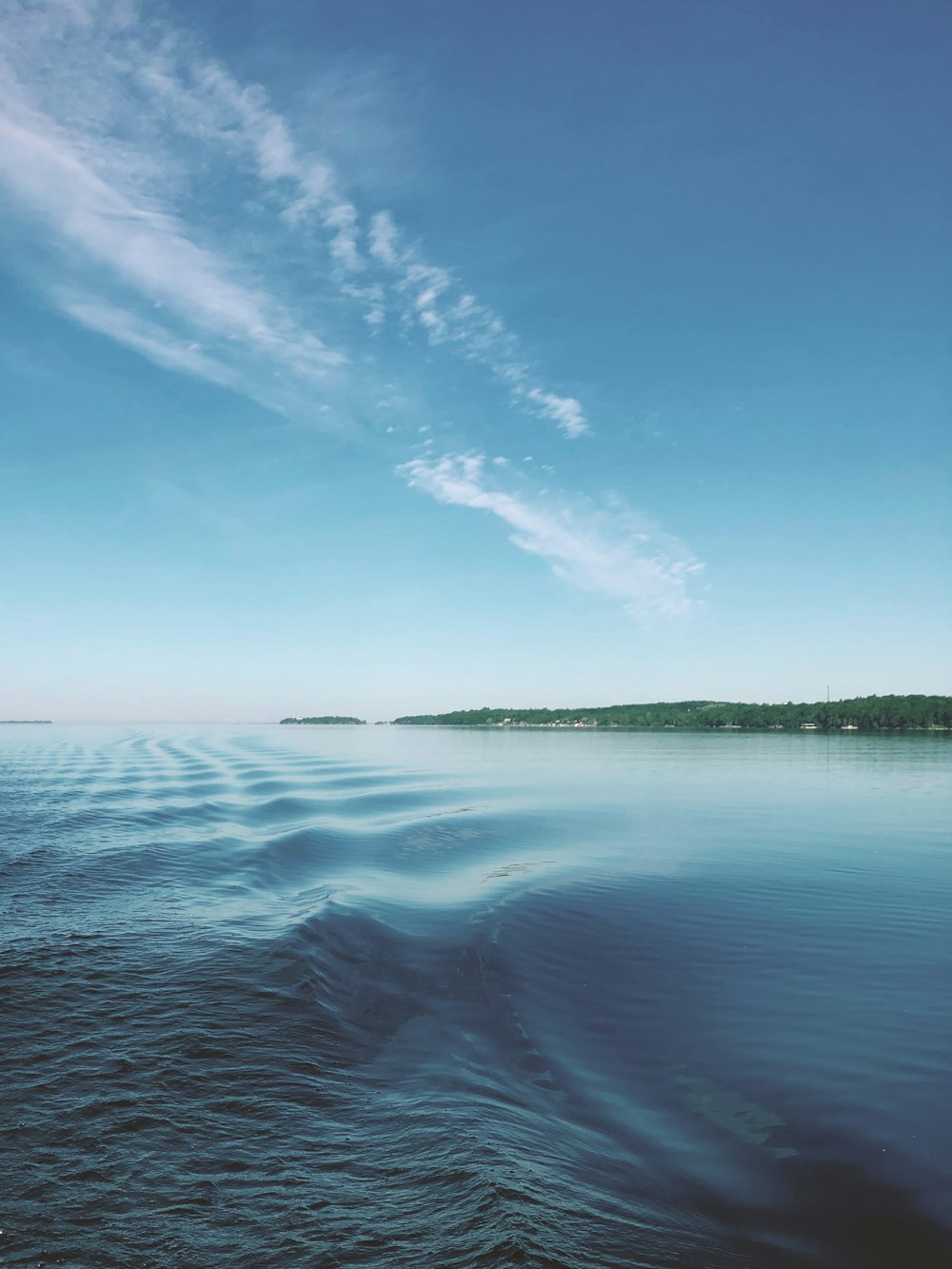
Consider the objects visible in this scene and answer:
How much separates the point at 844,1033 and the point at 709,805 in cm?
2342

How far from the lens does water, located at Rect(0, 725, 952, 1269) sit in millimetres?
4711

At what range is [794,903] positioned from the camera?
14578 millimetres

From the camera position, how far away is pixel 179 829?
21781mm

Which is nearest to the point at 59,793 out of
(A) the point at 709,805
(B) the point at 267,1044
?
(B) the point at 267,1044

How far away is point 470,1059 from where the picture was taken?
25.5 feet

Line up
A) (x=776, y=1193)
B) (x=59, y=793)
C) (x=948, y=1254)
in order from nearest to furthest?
(x=948, y=1254)
(x=776, y=1193)
(x=59, y=793)

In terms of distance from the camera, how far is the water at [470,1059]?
471cm

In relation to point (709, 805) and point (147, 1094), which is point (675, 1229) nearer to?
point (147, 1094)

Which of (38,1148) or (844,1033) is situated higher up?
(38,1148)

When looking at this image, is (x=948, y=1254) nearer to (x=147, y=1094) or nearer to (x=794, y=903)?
(x=147, y=1094)

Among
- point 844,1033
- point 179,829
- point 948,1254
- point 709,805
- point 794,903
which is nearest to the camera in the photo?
point 948,1254

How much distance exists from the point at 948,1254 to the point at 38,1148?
6.87m

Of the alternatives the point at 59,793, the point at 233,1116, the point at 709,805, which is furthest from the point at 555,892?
the point at 59,793

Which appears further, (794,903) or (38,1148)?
(794,903)
